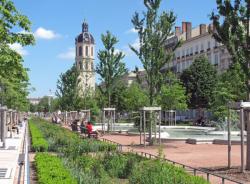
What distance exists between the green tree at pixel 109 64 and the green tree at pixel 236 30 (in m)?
24.3

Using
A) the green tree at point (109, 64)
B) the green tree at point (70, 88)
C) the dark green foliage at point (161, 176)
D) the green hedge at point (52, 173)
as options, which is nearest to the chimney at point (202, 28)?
the green tree at point (70, 88)

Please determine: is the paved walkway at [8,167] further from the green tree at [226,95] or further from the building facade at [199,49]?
the building facade at [199,49]

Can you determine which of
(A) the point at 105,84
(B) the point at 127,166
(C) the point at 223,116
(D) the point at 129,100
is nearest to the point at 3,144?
(B) the point at 127,166

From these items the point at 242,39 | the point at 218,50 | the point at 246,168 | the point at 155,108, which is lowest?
the point at 246,168

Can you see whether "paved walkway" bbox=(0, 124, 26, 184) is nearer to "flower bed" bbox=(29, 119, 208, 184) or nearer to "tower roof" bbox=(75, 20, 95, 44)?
"flower bed" bbox=(29, 119, 208, 184)

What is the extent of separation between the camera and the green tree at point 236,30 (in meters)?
15.7

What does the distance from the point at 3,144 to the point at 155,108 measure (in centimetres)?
827

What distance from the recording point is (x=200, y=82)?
70.1m

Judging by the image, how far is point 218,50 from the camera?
282 ft

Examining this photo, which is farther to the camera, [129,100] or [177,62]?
[177,62]

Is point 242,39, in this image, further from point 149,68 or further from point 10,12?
point 149,68

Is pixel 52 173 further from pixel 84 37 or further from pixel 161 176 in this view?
pixel 84 37

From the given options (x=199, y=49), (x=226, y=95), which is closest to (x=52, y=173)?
(x=226, y=95)

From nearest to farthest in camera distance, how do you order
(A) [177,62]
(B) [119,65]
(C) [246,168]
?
(C) [246,168], (B) [119,65], (A) [177,62]
